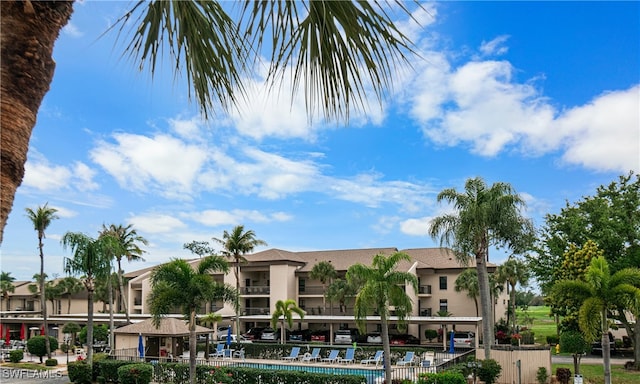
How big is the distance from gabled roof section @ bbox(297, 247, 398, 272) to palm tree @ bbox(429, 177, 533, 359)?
22.4 meters

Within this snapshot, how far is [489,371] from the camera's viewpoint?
75.4 feet

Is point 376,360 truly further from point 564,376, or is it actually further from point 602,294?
point 602,294

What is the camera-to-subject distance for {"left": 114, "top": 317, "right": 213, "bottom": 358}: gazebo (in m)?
30.2

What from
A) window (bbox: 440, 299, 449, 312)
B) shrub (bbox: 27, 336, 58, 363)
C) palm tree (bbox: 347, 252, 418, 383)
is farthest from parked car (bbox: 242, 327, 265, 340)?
palm tree (bbox: 347, 252, 418, 383)

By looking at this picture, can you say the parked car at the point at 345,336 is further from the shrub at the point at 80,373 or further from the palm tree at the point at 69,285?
the palm tree at the point at 69,285

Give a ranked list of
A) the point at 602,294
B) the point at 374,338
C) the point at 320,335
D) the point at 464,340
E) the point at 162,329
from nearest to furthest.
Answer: the point at 602,294
the point at 162,329
the point at 464,340
the point at 374,338
the point at 320,335

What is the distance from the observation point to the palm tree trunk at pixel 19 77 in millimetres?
2195

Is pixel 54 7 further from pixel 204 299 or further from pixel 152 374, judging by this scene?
pixel 152 374

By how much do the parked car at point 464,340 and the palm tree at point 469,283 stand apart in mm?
4074

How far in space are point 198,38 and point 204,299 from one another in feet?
69.3

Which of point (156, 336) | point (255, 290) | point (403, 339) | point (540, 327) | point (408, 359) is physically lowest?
point (540, 327)

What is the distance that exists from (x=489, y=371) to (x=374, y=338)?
1967 cm

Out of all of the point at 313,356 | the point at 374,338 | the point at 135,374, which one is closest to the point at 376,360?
the point at 313,356

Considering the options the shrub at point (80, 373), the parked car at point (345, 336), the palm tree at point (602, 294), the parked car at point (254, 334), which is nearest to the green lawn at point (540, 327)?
the parked car at point (345, 336)
